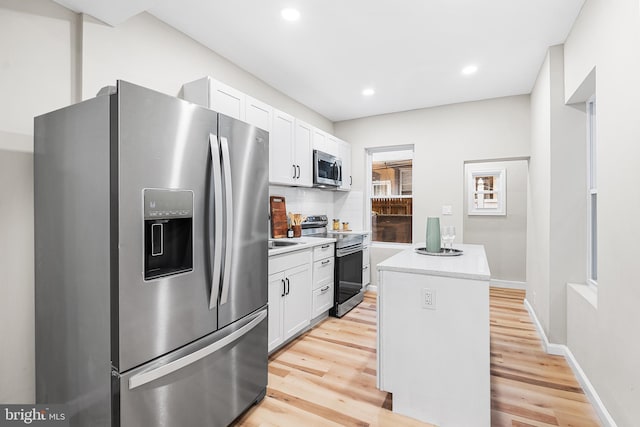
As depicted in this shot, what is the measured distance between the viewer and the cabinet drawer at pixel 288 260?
255 cm

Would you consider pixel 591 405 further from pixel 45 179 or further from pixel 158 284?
pixel 45 179

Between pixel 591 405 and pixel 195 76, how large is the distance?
376cm

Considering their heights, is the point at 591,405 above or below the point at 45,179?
below

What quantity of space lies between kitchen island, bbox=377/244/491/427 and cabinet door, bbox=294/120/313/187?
1.89m

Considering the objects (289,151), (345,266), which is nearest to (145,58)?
(289,151)

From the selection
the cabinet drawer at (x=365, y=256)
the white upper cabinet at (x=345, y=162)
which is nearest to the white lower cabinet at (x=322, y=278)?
the cabinet drawer at (x=365, y=256)

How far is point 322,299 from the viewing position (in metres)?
3.37

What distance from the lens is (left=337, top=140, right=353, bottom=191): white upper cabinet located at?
15.1 ft

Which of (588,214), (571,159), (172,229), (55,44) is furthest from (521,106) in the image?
(55,44)

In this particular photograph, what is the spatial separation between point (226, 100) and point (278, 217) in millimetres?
1443

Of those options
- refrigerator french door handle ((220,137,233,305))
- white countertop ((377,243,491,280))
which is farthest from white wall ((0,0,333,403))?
white countertop ((377,243,491,280))

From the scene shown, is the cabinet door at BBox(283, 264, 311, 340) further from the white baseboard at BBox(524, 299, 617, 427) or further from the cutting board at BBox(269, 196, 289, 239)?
the white baseboard at BBox(524, 299, 617, 427)

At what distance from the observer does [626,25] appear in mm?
1580

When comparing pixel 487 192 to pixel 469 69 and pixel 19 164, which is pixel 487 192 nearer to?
pixel 469 69
